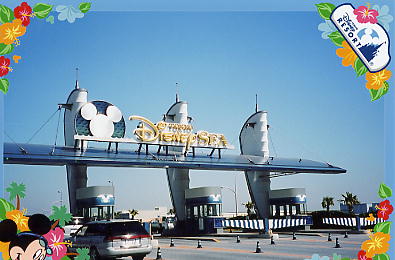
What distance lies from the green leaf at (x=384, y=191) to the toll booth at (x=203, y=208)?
72.6 feet

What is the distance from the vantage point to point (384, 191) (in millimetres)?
14828

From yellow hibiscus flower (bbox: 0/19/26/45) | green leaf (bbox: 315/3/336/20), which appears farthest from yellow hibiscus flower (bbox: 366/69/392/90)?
yellow hibiscus flower (bbox: 0/19/26/45)

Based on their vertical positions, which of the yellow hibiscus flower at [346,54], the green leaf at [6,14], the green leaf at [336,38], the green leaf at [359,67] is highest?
the green leaf at [6,14]

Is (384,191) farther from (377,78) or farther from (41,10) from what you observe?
(41,10)

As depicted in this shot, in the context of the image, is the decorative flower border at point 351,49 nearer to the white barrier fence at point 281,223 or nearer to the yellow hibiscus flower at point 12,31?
the yellow hibiscus flower at point 12,31

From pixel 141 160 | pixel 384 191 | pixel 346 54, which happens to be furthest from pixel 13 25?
pixel 141 160

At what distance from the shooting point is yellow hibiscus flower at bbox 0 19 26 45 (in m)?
13.8

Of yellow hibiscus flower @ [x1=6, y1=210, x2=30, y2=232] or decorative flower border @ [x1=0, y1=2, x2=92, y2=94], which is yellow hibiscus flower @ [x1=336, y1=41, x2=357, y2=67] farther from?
yellow hibiscus flower @ [x1=6, y1=210, x2=30, y2=232]

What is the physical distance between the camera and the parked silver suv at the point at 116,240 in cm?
1498

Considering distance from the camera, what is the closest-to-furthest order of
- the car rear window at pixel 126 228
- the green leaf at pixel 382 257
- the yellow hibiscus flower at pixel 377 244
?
the green leaf at pixel 382 257 < the yellow hibiscus flower at pixel 377 244 < the car rear window at pixel 126 228

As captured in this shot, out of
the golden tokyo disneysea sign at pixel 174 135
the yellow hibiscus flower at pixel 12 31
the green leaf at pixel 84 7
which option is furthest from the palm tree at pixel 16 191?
the golden tokyo disneysea sign at pixel 174 135

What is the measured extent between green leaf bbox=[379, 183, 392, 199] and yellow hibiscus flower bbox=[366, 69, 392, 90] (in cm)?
Result: 289

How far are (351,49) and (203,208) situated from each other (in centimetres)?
2442

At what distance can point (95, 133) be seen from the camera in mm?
31188
